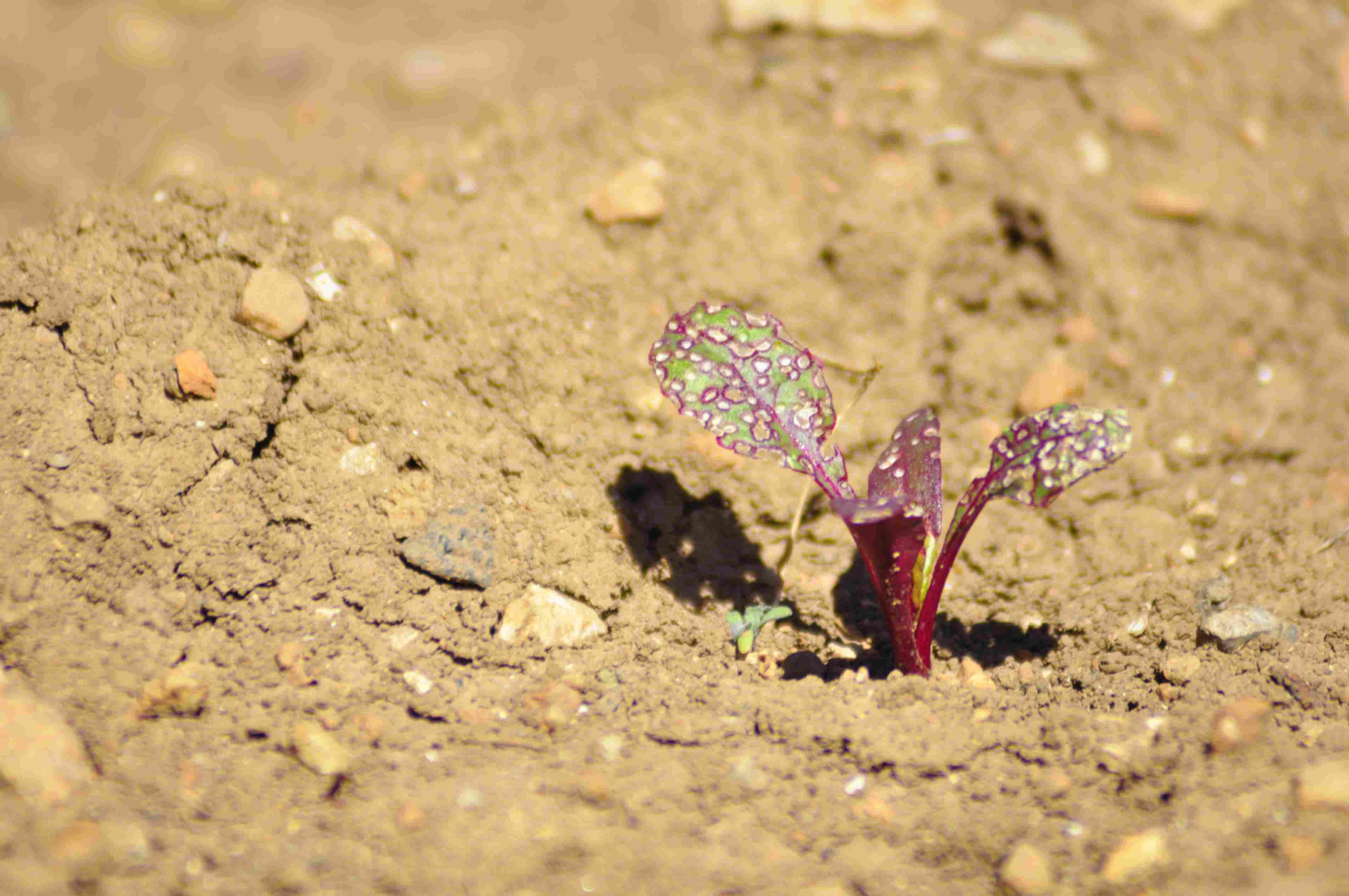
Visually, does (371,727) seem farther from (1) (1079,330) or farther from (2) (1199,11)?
(2) (1199,11)

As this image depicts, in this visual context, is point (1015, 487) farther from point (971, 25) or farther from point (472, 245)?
point (971, 25)

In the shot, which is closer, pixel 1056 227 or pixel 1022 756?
pixel 1022 756

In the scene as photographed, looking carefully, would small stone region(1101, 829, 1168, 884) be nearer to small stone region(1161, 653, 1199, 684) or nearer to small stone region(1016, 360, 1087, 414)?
small stone region(1161, 653, 1199, 684)

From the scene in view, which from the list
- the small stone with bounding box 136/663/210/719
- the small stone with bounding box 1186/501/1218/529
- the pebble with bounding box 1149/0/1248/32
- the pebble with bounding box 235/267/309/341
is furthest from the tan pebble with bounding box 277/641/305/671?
the pebble with bounding box 1149/0/1248/32

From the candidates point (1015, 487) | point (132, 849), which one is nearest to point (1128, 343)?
point (1015, 487)

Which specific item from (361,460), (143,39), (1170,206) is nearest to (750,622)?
(361,460)
